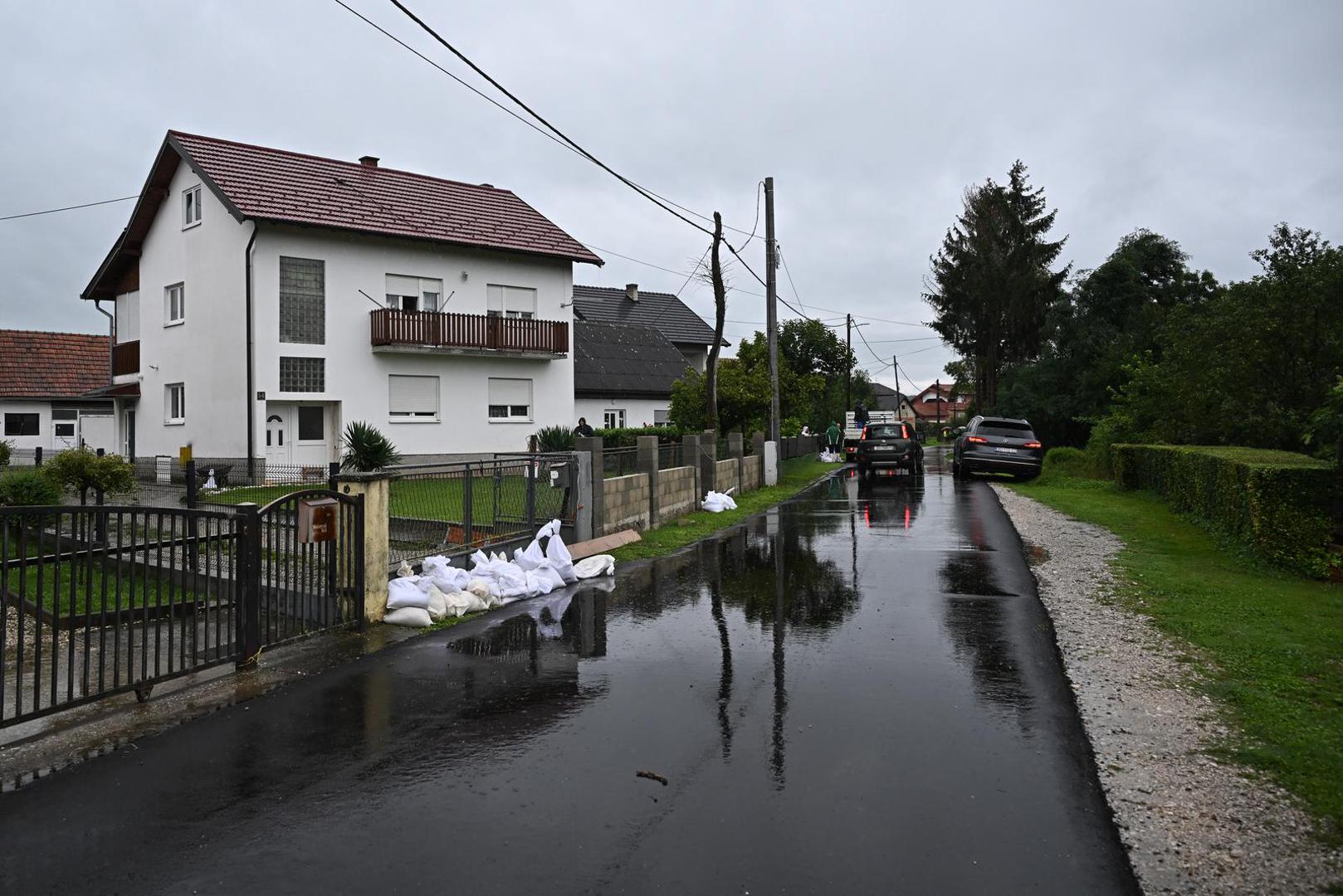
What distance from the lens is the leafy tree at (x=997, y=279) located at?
45.0 m

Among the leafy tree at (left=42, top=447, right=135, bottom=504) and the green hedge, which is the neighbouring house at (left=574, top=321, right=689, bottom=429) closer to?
the leafy tree at (left=42, top=447, right=135, bottom=504)

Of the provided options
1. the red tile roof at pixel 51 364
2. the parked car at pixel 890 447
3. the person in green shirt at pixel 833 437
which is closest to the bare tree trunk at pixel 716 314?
the parked car at pixel 890 447

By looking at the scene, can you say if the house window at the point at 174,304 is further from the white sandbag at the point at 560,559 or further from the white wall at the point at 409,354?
the white sandbag at the point at 560,559

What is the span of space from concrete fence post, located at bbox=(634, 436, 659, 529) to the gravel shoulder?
812 centimetres

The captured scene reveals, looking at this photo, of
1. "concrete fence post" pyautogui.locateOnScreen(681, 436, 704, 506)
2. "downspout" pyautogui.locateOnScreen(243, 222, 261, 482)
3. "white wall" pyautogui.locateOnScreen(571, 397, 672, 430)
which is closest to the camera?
"concrete fence post" pyautogui.locateOnScreen(681, 436, 704, 506)

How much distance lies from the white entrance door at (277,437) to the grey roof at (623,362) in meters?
13.8

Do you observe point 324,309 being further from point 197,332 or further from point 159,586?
point 159,586

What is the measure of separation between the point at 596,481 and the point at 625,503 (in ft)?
4.32

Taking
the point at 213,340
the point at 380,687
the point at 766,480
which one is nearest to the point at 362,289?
the point at 213,340

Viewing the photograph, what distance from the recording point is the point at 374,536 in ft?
26.2

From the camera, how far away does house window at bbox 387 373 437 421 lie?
27969 millimetres

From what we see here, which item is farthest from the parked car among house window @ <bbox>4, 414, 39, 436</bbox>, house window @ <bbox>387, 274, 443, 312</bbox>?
house window @ <bbox>4, 414, 39, 436</bbox>

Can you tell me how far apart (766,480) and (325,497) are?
18.6 meters

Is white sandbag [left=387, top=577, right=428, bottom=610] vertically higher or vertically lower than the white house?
lower
